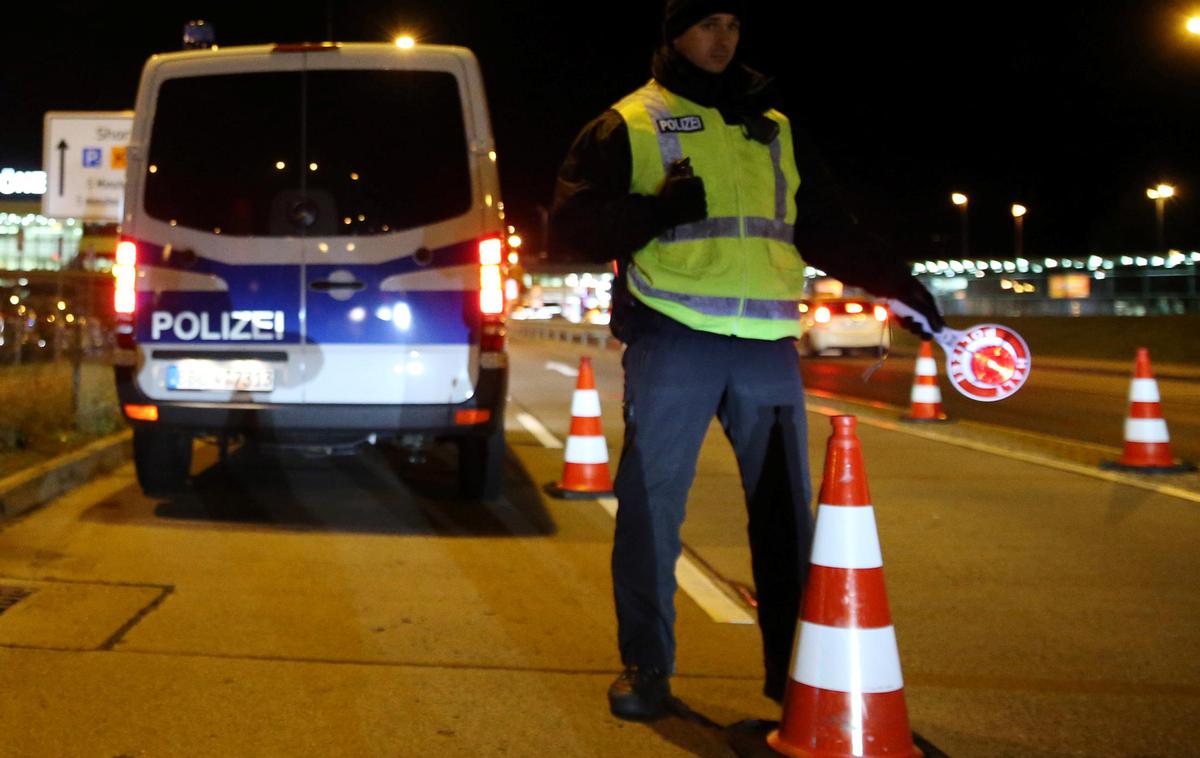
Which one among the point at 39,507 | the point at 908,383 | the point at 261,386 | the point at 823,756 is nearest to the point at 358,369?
the point at 261,386

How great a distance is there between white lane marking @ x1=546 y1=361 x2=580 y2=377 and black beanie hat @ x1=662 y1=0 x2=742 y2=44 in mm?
19792

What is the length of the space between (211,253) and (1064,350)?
30.4 meters

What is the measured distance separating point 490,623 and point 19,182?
44727mm

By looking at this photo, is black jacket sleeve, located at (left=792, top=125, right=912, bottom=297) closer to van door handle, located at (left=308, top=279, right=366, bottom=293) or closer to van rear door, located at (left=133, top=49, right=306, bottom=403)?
van door handle, located at (left=308, top=279, right=366, bottom=293)

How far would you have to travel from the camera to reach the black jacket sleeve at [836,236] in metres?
4.17

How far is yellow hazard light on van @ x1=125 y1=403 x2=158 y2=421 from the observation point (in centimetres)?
739

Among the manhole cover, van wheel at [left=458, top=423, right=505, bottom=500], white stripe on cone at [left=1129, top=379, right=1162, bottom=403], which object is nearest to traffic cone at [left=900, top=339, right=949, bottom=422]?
white stripe on cone at [left=1129, top=379, right=1162, bottom=403]

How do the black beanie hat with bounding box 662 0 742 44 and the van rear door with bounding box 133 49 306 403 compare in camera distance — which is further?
the van rear door with bounding box 133 49 306 403

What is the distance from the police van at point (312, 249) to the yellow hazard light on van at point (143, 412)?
1cm

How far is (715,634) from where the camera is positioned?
5.31m

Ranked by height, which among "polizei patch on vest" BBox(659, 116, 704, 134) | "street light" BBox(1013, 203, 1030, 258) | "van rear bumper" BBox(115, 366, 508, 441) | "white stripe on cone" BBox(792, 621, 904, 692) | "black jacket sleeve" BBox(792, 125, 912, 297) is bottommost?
"white stripe on cone" BBox(792, 621, 904, 692)

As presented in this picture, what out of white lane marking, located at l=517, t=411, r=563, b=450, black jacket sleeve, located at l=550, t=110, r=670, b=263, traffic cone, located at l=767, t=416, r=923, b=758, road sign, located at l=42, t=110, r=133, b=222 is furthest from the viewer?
road sign, located at l=42, t=110, r=133, b=222

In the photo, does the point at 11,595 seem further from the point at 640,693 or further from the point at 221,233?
the point at 640,693

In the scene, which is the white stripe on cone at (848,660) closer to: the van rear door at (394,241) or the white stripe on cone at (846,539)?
the white stripe on cone at (846,539)
